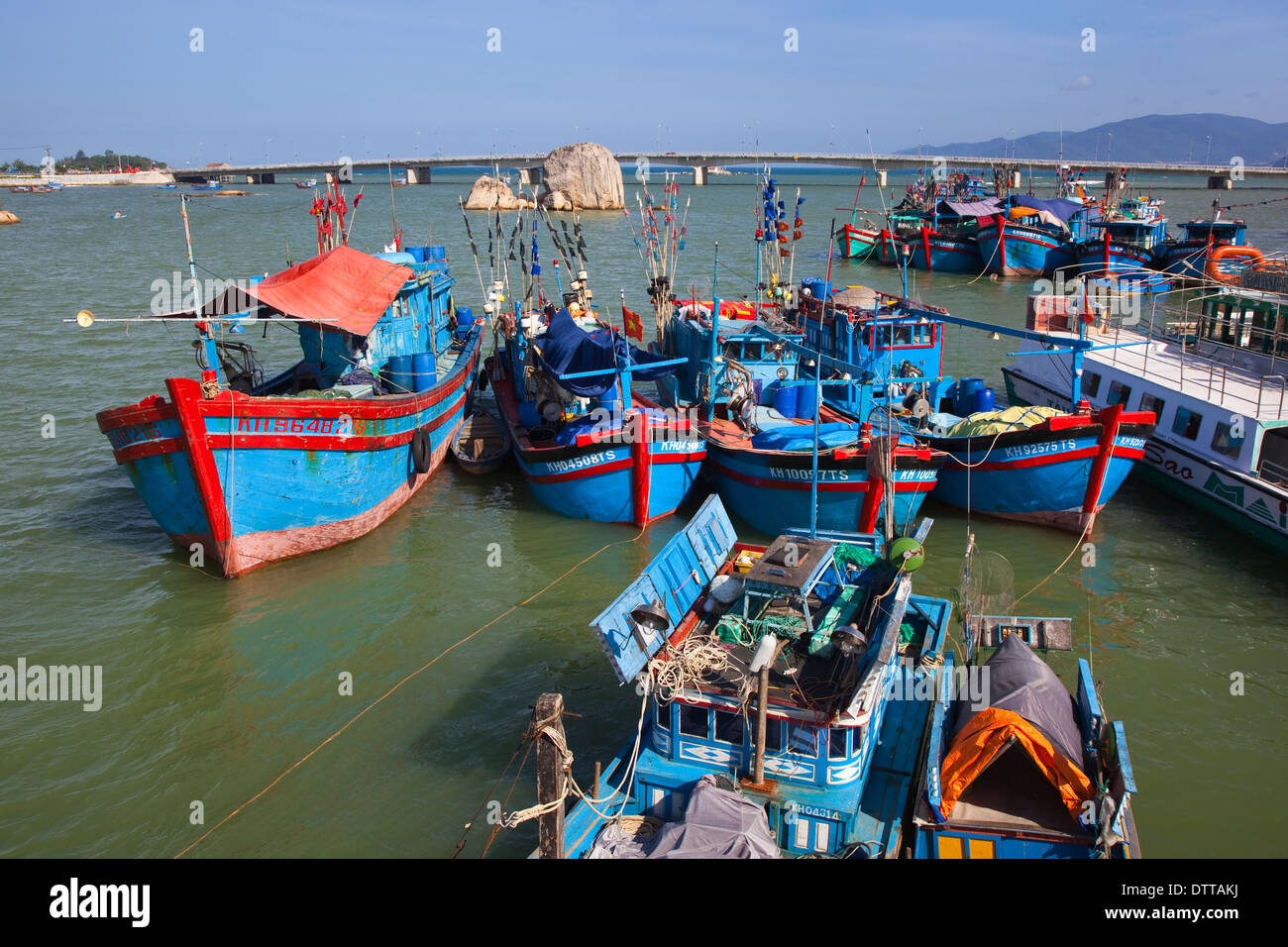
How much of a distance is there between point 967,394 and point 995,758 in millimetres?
14440

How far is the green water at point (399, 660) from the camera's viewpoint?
11.2m


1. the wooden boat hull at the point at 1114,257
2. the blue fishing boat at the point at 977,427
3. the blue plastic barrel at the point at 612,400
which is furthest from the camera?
the wooden boat hull at the point at 1114,257

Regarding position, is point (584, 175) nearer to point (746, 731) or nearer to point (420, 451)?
point (420, 451)

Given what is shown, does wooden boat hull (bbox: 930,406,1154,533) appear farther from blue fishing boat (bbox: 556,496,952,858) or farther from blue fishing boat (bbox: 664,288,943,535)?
blue fishing boat (bbox: 556,496,952,858)

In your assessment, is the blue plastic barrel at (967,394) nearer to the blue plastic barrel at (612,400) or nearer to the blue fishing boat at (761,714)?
the blue plastic barrel at (612,400)

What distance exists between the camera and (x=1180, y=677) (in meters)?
14.1

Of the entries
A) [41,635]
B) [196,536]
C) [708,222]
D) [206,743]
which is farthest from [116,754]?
[708,222]

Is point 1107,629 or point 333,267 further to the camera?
point 333,267

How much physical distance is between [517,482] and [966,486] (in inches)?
425

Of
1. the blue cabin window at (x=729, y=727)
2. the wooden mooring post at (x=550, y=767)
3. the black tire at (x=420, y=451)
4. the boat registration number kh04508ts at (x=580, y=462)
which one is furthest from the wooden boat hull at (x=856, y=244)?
the wooden mooring post at (x=550, y=767)

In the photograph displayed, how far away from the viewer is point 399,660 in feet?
48.0

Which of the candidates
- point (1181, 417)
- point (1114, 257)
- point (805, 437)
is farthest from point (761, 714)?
point (1114, 257)

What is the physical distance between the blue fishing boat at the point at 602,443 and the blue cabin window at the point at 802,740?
950cm
